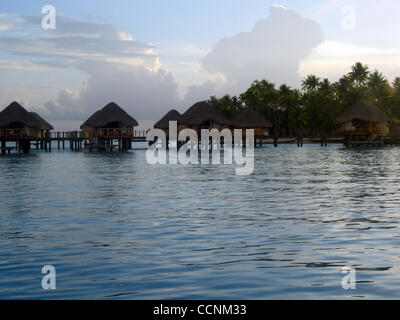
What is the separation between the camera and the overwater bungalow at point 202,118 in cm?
7844

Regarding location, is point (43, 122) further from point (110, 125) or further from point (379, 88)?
point (379, 88)

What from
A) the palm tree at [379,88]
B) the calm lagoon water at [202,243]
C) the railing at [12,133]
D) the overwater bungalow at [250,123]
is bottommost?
the calm lagoon water at [202,243]

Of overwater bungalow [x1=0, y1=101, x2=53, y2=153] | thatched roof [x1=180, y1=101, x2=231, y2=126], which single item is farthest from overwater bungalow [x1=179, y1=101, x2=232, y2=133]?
overwater bungalow [x1=0, y1=101, x2=53, y2=153]

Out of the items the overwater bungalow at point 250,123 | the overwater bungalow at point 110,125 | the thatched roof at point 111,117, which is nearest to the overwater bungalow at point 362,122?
the overwater bungalow at point 250,123

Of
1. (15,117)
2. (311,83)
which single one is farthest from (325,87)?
(15,117)

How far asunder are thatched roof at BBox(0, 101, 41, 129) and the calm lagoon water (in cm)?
5232

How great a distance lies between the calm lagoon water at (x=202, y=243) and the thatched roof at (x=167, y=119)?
66874mm

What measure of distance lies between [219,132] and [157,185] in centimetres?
5469

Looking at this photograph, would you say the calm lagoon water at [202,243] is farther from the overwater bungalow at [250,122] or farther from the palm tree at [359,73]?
the palm tree at [359,73]

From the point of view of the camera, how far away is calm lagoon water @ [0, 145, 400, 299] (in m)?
8.22

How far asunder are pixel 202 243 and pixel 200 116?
67462 millimetres

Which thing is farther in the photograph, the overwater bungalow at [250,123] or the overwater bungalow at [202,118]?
the overwater bungalow at [250,123]

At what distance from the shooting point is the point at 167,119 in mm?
89938
